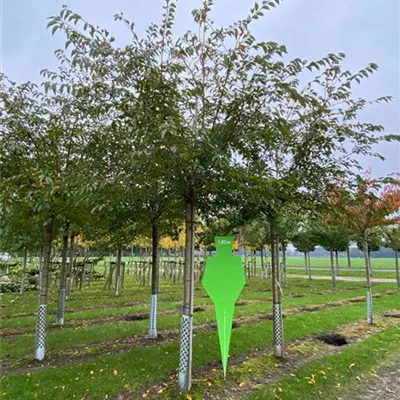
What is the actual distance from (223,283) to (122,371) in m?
1.83

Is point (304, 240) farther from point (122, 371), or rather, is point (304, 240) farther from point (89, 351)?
point (122, 371)

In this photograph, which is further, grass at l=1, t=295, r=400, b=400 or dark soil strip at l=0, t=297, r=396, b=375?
dark soil strip at l=0, t=297, r=396, b=375

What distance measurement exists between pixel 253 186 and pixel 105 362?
11.0 feet

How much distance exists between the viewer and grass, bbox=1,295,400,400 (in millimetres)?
3951

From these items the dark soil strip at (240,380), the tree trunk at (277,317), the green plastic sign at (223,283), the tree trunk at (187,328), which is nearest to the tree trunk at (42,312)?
the dark soil strip at (240,380)

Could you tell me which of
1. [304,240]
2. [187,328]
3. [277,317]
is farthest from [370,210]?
[304,240]

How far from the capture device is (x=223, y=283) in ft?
14.2

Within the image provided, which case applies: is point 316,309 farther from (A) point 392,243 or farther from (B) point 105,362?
(A) point 392,243

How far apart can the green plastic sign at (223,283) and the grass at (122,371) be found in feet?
2.83

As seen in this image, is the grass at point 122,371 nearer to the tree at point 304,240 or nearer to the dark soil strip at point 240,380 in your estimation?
the dark soil strip at point 240,380

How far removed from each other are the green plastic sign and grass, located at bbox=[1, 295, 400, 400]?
863mm

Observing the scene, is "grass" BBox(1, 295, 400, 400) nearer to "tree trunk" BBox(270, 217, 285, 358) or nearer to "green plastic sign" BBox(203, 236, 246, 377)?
"tree trunk" BBox(270, 217, 285, 358)

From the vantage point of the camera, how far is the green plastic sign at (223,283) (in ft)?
14.1

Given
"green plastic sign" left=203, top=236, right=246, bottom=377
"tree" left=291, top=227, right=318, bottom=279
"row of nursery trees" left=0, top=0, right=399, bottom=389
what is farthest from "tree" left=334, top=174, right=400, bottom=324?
"tree" left=291, top=227, right=318, bottom=279
